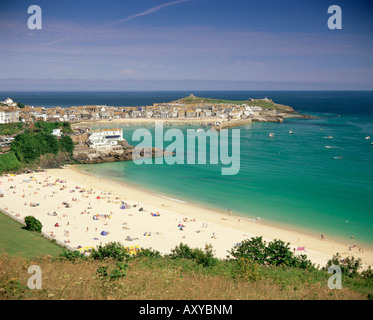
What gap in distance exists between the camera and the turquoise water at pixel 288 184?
64.0ft

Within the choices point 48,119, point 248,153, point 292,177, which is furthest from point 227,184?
point 48,119

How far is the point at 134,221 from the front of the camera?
1853cm

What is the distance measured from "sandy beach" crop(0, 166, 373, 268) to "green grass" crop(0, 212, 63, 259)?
1.27m

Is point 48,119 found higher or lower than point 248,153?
higher

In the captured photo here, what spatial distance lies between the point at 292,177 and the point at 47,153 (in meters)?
23.5

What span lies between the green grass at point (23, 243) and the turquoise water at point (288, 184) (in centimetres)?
1100

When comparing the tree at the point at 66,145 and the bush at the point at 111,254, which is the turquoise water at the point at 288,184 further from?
the bush at the point at 111,254

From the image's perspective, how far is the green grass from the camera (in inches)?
465

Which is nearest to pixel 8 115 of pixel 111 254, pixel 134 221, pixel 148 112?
pixel 134 221

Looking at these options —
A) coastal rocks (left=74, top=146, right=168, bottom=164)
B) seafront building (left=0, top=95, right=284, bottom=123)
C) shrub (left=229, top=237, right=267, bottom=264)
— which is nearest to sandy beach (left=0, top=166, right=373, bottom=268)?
shrub (left=229, top=237, right=267, bottom=264)

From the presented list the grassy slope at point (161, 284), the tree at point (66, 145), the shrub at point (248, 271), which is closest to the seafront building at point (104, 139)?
the tree at point (66, 145)

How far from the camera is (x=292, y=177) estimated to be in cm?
2817

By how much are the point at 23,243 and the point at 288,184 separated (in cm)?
1970
